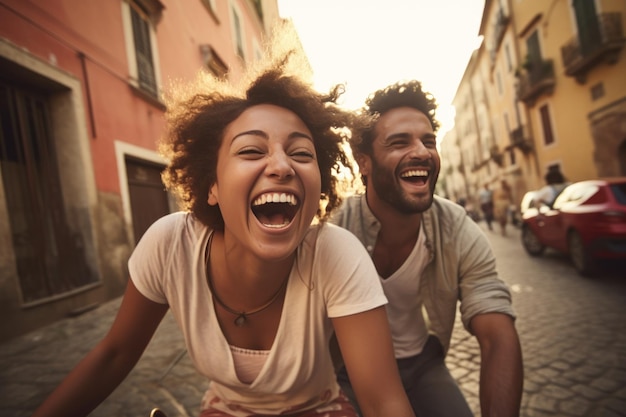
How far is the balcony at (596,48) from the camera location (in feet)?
41.5

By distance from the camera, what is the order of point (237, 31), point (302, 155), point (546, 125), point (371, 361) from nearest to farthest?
point (371, 361), point (302, 155), point (237, 31), point (546, 125)

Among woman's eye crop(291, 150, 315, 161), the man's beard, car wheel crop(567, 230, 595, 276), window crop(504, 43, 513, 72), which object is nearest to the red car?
car wheel crop(567, 230, 595, 276)

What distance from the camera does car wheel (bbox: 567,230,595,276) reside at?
575 cm

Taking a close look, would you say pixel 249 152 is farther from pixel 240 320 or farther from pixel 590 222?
pixel 590 222

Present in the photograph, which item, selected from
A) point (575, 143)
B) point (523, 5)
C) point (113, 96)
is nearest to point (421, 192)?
point (113, 96)

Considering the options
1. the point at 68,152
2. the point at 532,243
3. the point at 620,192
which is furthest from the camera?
the point at 532,243

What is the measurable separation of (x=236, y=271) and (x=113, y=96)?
670 cm

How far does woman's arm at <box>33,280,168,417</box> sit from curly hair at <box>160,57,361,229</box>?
0.46 m

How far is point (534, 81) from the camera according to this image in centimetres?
1766

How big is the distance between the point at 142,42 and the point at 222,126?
26.2 ft

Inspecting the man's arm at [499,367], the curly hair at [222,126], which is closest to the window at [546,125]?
the man's arm at [499,367]

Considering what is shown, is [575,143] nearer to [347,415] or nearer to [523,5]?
[523,5]

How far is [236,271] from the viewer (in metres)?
1.56

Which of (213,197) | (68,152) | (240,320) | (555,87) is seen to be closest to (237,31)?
(68,152)
